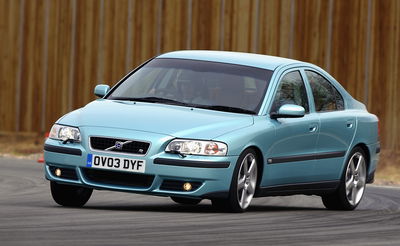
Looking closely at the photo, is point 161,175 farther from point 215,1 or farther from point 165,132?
point 215,1

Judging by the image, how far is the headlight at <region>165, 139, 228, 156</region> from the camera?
11.8 meters

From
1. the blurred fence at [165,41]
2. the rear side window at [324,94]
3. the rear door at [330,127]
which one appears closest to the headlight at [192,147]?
the rear door at [330,127]

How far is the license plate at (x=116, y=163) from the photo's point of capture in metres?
11.9

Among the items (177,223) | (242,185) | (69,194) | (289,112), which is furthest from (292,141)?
(177,223)

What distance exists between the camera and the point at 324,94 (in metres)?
14.5

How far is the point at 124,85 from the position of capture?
13.6 metres

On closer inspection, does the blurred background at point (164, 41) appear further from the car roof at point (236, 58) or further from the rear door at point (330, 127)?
the car roof at point (236, 58)

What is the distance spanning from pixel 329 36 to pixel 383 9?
1087 mm

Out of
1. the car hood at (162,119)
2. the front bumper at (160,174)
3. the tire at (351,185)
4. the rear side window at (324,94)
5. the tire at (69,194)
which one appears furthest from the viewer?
the tire at (351,185)

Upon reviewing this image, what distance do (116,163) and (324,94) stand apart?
11.2ft

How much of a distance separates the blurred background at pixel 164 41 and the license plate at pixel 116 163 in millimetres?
11388

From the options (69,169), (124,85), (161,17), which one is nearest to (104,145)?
(69,169)

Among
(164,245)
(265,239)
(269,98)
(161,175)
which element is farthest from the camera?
(269,98)

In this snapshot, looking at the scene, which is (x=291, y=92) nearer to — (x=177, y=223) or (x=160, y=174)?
(x=160, y=174)
